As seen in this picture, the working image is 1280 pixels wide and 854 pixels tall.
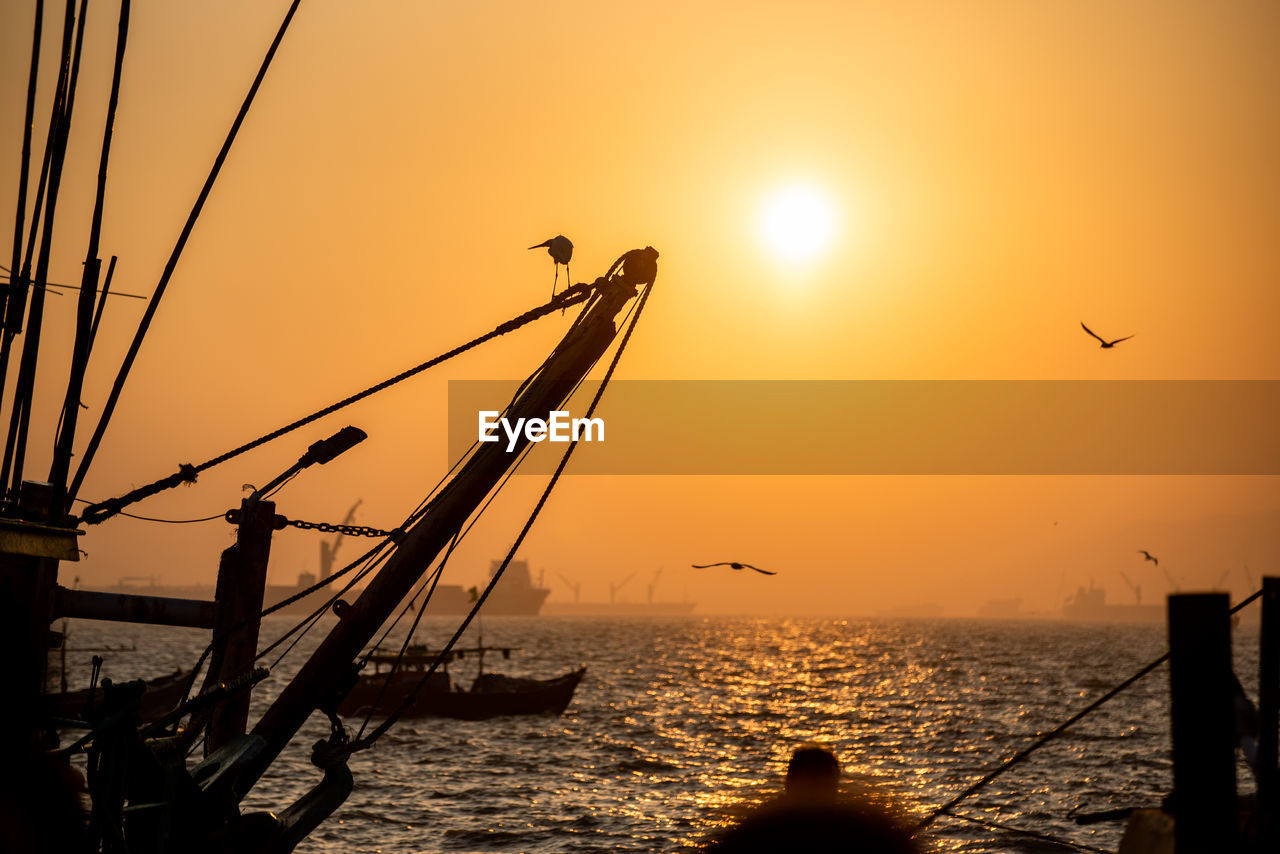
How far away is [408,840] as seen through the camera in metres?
32.9

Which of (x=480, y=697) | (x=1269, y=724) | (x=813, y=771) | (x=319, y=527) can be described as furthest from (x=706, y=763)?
(x=813, y=771)

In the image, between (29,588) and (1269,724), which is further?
(29,588)

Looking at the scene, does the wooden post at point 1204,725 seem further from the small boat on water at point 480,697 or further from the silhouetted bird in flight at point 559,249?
the small boat on water at point 480,697

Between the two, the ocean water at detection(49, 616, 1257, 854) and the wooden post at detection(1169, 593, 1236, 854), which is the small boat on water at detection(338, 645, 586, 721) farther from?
the wooden post at detection(1169, 593, 1236, 854)

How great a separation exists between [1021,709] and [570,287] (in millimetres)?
74603

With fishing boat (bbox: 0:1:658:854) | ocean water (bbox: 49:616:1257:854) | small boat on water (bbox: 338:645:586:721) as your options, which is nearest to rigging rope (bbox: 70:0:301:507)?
fishing boat (bbox: 0:1:658:854)

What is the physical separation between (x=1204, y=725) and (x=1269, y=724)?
382mm

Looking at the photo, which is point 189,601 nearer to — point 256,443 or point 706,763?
point 256,443

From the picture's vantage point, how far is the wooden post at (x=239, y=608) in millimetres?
13516

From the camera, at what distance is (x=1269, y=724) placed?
698cm

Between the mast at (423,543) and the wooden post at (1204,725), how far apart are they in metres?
7.53

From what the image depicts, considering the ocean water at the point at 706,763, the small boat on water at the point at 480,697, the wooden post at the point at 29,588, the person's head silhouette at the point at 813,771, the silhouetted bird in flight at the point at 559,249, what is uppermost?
the silhouetted bird in flight at the point at 559,249

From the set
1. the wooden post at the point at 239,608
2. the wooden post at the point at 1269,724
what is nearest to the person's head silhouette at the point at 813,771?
the wooden post at the point at 1269,724

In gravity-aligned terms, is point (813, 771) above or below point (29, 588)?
below
